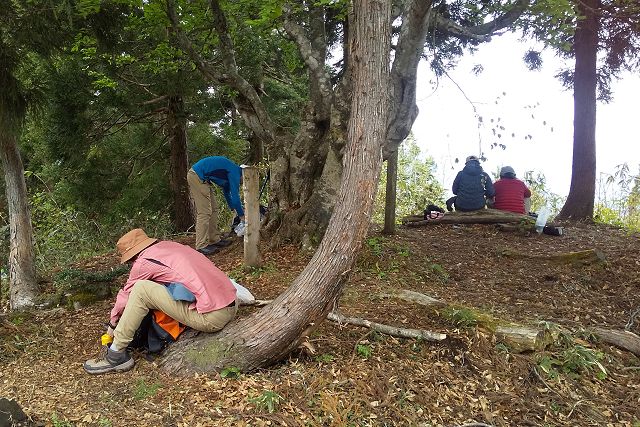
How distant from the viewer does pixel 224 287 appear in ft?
13.1

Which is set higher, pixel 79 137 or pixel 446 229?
pixel 79 137

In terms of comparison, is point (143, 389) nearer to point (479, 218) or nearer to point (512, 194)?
point (479, 218)

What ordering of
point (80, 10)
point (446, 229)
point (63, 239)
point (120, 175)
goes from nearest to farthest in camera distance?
1. point (80, 10)
2. point (446, 229)
3. point (63, 239)
4. point (120, 175)

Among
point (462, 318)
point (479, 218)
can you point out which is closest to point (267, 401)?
point (462, 318)

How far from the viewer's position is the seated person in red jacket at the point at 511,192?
9.12 metres

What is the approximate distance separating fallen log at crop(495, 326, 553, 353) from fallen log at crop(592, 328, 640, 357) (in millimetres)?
621

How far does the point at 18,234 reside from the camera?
598 cm

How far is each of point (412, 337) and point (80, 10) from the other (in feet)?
14.6

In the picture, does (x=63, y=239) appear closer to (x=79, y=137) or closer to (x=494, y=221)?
(x=79, y=137)

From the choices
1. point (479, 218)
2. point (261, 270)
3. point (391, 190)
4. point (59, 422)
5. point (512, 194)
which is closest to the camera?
point (59, 422)

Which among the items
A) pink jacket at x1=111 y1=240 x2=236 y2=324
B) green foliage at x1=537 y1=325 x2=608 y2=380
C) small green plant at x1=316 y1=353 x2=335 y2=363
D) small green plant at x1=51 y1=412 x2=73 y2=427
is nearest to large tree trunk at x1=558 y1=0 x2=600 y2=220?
green foliage at x1=537 y1=325 x2=608 y2=380

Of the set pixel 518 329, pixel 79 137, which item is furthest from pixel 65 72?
pixel 518 329

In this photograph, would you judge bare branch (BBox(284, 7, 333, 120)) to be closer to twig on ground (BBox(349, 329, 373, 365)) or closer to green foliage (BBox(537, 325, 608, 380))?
twig on ground (BBox(349, 329, 373, 365))

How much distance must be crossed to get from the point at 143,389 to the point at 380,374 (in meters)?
1.63
